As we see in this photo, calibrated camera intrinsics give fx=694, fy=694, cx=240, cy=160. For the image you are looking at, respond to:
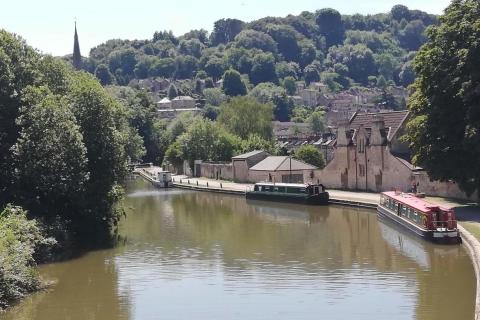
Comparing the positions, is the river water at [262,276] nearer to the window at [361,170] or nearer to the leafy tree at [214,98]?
the window at [361,170]

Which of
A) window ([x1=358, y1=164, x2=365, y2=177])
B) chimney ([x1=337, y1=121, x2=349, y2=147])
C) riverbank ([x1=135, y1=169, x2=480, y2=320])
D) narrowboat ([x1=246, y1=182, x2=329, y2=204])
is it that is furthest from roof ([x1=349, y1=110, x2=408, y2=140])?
narrowboat ([x1=246, y1=182, x2=329, y2=204])

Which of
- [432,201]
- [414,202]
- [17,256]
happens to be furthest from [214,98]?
[17,256]

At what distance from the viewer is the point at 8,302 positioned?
2222 cm

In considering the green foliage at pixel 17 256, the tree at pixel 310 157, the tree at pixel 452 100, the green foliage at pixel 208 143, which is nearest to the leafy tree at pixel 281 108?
the green foliage at pixel 208 143

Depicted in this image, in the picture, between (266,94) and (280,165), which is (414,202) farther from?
(266,94)

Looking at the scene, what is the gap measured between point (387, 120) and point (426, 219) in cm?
2560

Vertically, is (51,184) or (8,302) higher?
(51,184)

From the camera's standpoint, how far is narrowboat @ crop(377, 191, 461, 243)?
32094mm

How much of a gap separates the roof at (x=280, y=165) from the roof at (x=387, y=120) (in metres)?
6.28

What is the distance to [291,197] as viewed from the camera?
2157 inches

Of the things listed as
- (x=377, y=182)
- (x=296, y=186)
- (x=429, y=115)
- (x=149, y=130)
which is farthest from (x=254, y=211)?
(x=149, y=130)

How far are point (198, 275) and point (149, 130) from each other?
93.7 meters

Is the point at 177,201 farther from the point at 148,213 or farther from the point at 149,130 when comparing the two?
the point at 149,130

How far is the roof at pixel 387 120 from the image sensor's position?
55.7 metres
